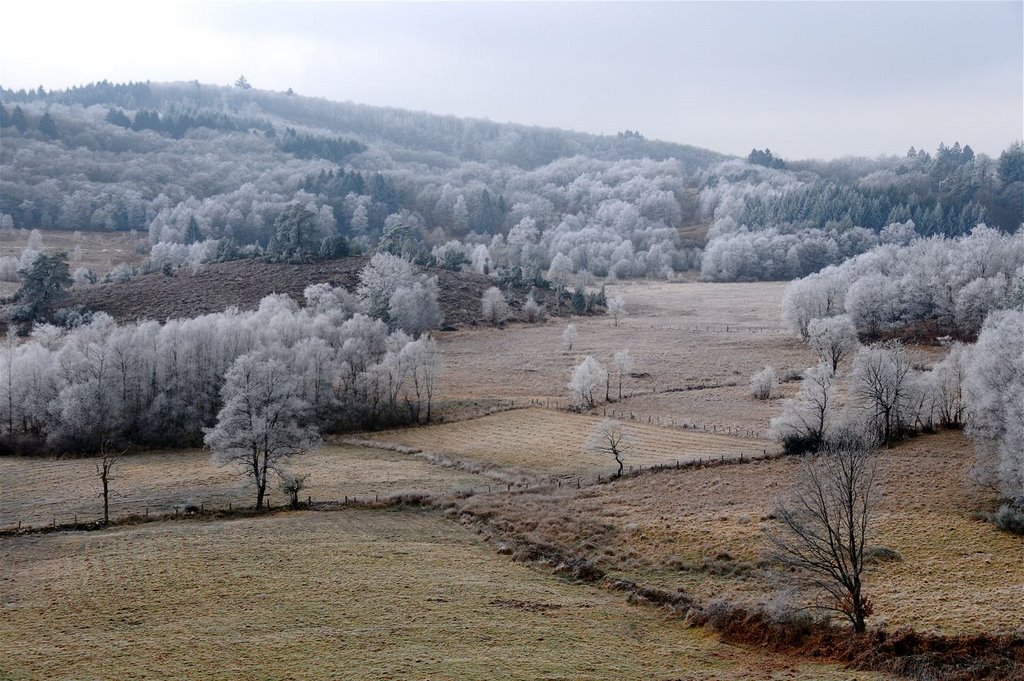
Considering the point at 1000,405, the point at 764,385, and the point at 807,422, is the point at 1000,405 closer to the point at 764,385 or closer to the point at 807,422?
the point at 807,422

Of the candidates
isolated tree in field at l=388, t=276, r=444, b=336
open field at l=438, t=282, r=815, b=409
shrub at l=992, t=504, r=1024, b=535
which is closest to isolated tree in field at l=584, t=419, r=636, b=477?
open field at l=438, t=282, r=815, b=409

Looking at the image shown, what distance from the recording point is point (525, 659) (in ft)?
88.7

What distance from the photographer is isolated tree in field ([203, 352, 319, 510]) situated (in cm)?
4994

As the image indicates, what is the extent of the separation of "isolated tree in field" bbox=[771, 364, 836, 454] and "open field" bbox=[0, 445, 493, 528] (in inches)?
831

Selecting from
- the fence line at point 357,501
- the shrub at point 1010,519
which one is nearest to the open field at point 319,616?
the fence line at point 357,501

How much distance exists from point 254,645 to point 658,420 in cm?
4749

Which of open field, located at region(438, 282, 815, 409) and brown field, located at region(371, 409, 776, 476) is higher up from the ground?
open field, located at region(438, 282, 815, 409)

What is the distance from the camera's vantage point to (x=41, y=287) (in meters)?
109

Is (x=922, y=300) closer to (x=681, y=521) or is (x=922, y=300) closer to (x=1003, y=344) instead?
(x=1003, y=344)

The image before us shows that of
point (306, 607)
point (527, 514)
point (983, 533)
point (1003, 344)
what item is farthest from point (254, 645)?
point (1003, 344)

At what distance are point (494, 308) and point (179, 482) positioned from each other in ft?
241

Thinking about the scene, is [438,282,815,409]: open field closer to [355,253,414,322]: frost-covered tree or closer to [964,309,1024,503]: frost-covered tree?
[355,253,414,322]: frost-covered tree

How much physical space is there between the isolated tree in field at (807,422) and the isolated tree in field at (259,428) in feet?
106

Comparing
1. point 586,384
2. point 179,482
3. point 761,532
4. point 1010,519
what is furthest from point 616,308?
point 1010,519
